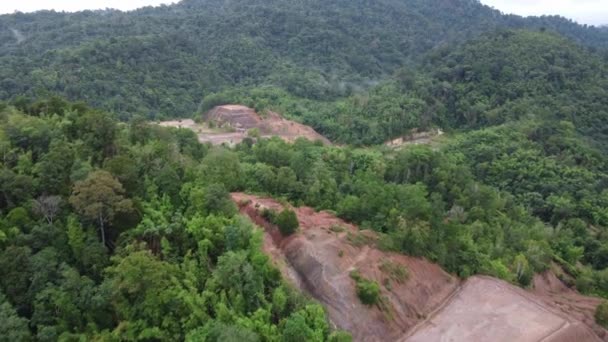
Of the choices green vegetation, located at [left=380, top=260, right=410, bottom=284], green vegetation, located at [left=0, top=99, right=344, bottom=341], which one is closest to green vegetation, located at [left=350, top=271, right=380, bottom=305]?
green vegetation, located at [left=380, top=260, right=410, bottom=284]

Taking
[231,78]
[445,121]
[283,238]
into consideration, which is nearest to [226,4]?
[231,78]

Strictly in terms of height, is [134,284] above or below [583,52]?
below

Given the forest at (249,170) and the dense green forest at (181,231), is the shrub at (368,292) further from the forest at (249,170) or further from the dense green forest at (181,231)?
the dense green forest at (181,231)

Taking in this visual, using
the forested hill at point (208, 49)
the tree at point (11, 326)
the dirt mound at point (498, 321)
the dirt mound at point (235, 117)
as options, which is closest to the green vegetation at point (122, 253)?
the tree at point (11, 326)

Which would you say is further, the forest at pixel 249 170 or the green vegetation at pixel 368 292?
the green vegetation at pixel 368 292

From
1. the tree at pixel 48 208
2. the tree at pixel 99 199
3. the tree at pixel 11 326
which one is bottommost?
the tree at pixel 11 326

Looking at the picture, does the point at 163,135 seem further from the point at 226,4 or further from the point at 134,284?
the point at 226,4

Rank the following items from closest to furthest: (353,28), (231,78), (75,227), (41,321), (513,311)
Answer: (41,321), (75,227), (513,311), (231,78), (353,28)
